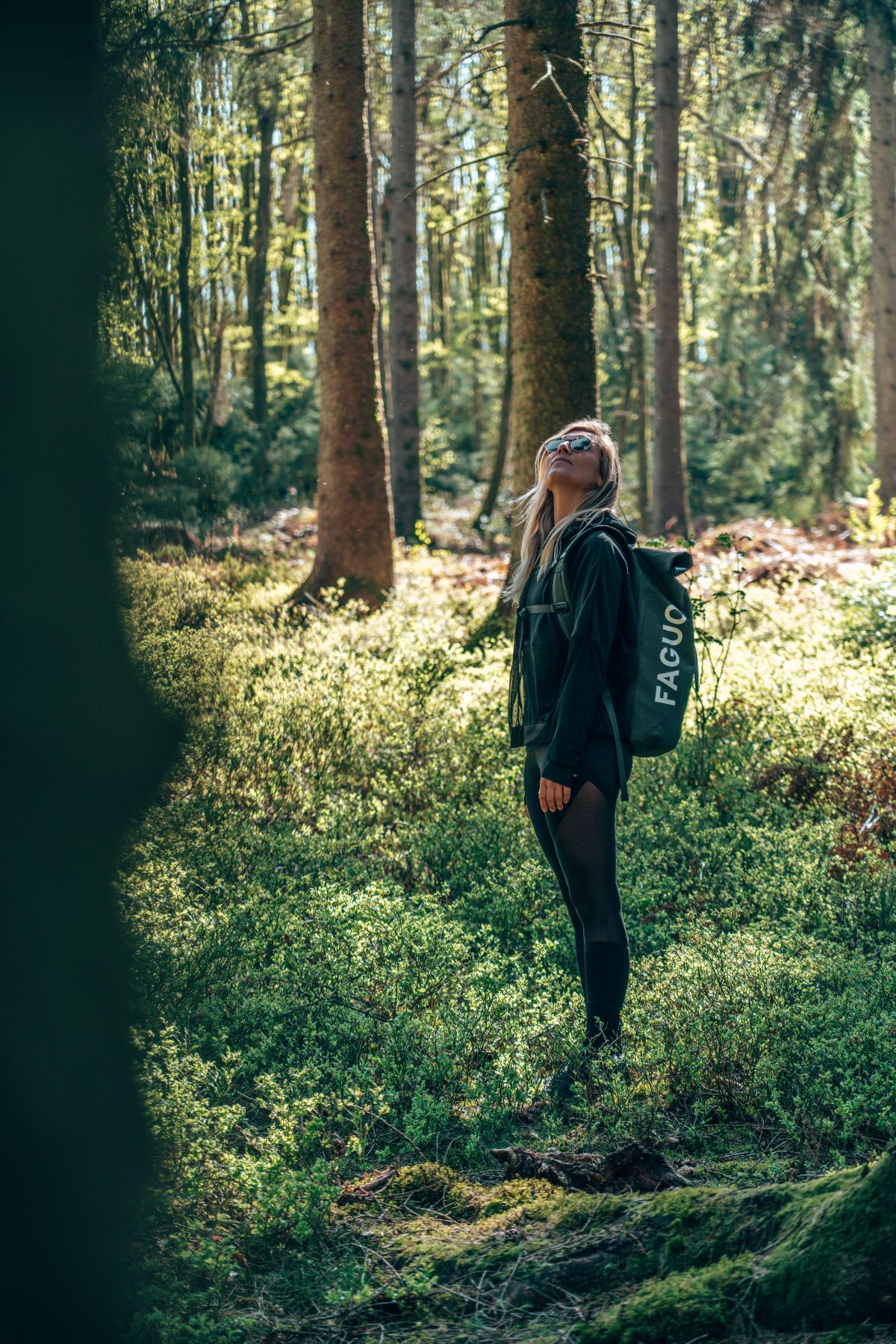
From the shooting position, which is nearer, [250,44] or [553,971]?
[553,971]

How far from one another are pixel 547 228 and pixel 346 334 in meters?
2.80

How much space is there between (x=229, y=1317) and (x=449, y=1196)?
75 cm

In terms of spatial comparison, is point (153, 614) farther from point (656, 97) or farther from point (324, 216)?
point (656, 97)

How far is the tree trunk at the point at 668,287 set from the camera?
15.0 metres

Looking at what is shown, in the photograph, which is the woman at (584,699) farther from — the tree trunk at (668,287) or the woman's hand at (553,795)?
the tree trunk at (668,287)

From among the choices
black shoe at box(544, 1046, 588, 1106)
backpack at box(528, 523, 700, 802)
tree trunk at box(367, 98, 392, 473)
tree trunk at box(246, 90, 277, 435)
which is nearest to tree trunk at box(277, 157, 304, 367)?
tree trunk at box(367, 98, 392, 473)

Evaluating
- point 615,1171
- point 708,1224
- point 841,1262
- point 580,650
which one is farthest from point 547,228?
point 841,1262

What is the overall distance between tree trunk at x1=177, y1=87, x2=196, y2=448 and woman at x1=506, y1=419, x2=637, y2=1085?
1.51 m

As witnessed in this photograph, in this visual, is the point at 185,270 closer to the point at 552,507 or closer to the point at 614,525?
the point at 552,507

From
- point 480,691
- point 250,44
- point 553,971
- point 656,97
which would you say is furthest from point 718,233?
point 553,971

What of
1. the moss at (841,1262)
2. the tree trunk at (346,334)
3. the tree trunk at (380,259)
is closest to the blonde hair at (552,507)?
the moss at (841,1262)

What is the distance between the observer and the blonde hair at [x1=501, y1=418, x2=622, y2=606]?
12.6 feet

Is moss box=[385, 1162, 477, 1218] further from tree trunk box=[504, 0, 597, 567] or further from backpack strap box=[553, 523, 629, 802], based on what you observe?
tree trunk box=[504, 0, 597, 567]

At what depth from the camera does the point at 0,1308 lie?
238 cm
